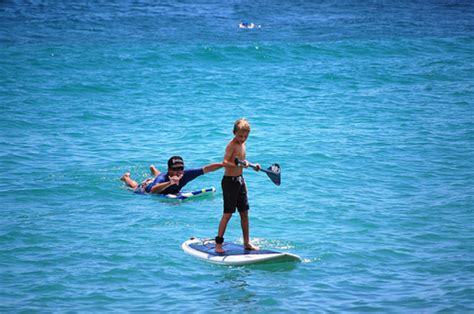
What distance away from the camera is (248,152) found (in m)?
17.8

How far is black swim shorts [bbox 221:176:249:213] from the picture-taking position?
1069 centimetres

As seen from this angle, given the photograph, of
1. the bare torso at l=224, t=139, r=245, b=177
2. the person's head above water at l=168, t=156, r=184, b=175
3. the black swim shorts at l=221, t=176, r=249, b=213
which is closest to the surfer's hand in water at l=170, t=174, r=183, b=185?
the person's head above water at l=168, t=156, r=184, b=175

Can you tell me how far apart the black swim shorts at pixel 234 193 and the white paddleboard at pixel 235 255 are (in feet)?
2.10

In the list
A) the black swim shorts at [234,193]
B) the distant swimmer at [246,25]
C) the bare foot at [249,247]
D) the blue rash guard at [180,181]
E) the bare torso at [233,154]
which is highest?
the distant swimmer at [246,25]

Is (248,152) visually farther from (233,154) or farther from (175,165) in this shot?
(233,154)

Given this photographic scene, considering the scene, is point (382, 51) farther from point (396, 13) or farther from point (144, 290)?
point (144, 290)

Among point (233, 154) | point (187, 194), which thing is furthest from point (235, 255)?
point (187, 194)

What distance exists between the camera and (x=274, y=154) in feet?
57.3

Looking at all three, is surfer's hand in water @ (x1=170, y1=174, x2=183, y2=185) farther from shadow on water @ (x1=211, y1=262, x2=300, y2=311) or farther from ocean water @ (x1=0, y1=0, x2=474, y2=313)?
shadow on water @ (x1=211, y1=262, x2=300, y2=311)

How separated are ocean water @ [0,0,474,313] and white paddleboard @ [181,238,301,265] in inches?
5.1

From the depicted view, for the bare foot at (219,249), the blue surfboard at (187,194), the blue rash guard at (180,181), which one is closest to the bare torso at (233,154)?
the bare foot at (219,249)

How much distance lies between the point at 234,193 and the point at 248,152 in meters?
7.09

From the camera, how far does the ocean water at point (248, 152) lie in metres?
10.3

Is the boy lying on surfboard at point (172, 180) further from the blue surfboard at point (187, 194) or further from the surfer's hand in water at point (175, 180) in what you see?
the blue surfboard at point (187, 194)
